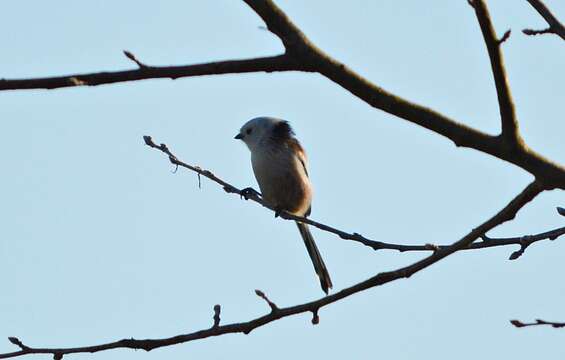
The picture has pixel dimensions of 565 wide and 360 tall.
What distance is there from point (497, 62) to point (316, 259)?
229 inches

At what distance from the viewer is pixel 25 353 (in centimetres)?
312

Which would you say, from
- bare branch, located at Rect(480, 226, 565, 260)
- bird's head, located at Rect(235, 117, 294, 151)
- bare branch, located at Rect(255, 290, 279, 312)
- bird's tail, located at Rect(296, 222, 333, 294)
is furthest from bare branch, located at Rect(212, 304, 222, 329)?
bird's head, located at Rect(235, 117, 294, 151)

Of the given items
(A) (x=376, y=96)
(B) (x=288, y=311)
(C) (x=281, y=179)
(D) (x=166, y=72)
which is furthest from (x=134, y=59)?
(C) (x=281, y=179)

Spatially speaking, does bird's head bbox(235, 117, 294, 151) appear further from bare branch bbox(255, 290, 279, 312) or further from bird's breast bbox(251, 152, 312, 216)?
bare branch bbox(255, 290, 279, 312)

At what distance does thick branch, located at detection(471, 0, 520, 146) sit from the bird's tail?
17.6ft

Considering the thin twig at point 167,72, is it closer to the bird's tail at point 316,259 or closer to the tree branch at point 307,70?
the tree branch at point 307,70

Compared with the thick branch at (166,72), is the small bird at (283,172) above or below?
above

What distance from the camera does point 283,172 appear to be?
8242mm

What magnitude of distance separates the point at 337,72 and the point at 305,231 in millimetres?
6180

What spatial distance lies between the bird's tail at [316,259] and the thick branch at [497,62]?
5356 mm

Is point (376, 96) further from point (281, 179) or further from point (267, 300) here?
point (281, 179)

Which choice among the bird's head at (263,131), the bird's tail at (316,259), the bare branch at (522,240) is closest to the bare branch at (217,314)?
the bare branch at (522,240)

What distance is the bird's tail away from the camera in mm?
7896

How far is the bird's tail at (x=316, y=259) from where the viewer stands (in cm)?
790
